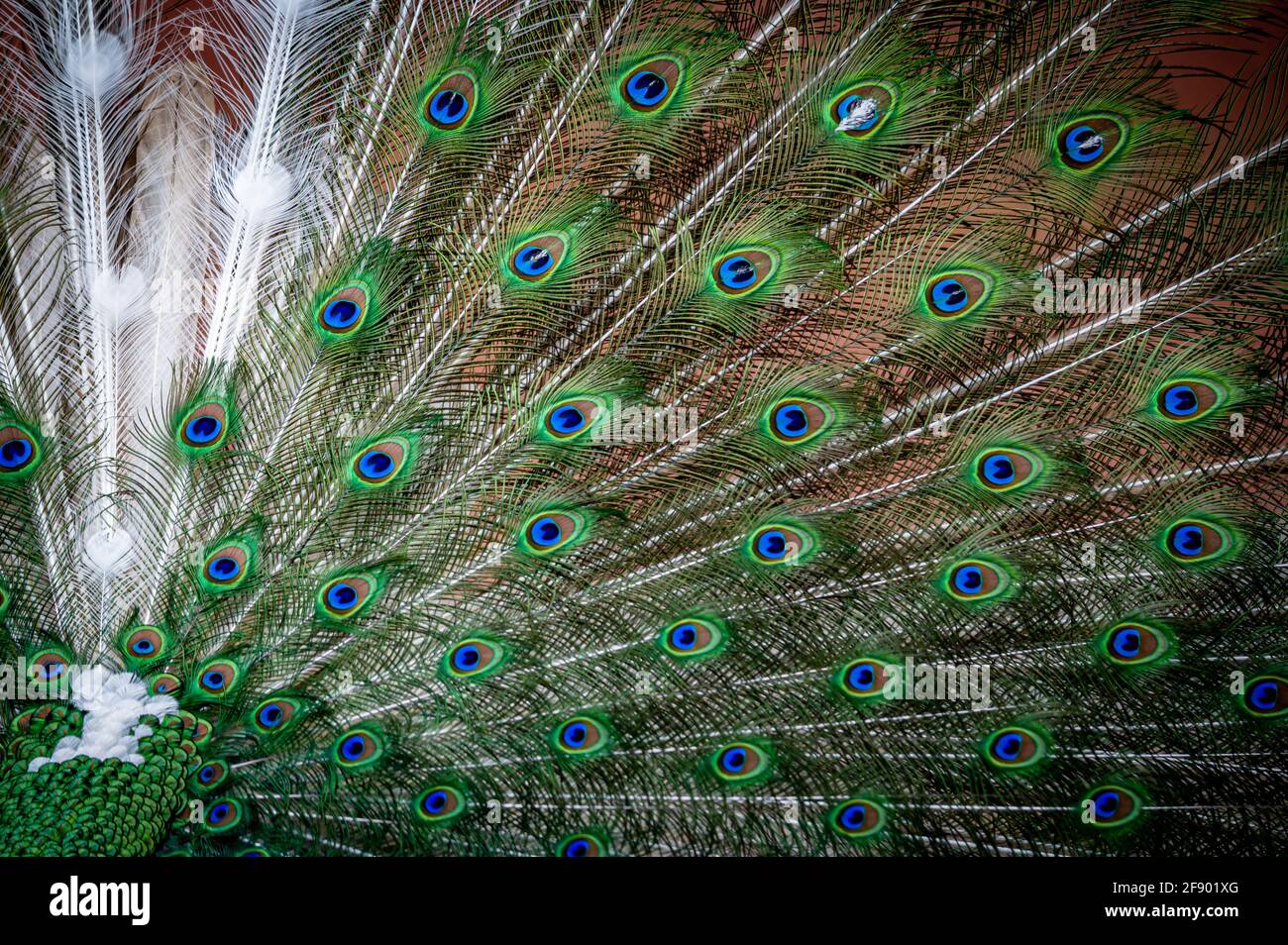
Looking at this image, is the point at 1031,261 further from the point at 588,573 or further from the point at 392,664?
the point at 392,664

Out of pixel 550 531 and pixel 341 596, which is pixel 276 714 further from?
pixel 550 531

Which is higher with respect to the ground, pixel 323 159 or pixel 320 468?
pixel 323 159

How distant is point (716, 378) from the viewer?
1717mm

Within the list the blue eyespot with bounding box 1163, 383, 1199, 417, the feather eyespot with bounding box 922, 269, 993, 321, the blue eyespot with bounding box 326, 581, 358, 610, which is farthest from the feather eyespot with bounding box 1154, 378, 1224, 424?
the blue eyespot with bounding box 326, 581, 358, 610

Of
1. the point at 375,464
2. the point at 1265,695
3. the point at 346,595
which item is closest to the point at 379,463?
the point at 375,464

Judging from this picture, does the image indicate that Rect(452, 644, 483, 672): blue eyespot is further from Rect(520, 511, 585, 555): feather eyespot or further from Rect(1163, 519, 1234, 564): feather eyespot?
Rect(1163, 519, 1234, 564): feather eyespot

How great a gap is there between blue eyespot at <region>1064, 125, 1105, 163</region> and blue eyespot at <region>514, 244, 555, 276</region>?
91 cm

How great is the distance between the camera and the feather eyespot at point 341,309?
1644 mm

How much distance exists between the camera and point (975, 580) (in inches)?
69.8

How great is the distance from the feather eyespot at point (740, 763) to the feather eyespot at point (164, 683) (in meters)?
0.95

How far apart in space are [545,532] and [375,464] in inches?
12.5
